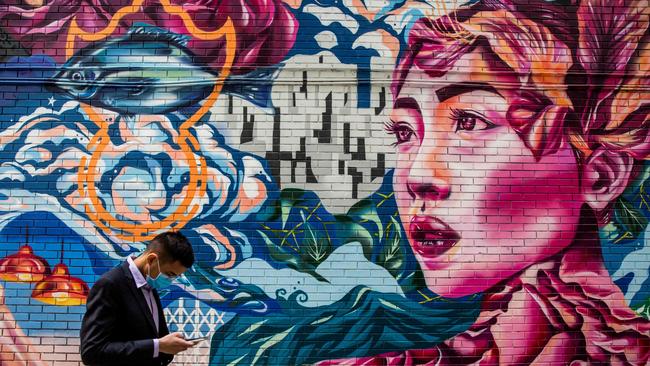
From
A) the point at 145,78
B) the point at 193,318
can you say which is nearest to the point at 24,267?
the point at 193,318

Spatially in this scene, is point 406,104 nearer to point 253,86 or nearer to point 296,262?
point 253,86

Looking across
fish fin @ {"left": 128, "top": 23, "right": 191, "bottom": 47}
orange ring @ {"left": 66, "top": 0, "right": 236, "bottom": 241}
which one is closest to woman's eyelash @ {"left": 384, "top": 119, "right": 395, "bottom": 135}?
orange ring @ {"left": 66, "top": 0, "right": 236, "bottom": 241}

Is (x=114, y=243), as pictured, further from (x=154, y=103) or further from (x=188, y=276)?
(x=154, y=103)

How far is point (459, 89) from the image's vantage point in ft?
21.0

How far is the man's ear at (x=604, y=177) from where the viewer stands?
6.38 meters

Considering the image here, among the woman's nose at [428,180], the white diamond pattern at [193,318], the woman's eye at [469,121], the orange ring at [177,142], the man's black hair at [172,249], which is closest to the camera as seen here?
the man's black hair at [172,249]

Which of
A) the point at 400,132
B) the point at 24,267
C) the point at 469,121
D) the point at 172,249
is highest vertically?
the point at 469,121

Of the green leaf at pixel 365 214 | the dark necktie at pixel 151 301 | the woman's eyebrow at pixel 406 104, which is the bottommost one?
the dark necktie at pixel 151 301

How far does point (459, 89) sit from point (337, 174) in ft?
4.70

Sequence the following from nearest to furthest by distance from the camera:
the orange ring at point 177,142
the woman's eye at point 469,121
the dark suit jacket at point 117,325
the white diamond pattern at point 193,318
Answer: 1. the dark suit jacket at point 117,325
2. the white diamond pattern at point 193,318
3. the orange ring at point 177,142
4. the woman's eye at point 469,121

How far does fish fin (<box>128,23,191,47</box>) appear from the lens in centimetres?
639

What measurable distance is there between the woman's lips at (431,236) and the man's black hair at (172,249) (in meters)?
3.04

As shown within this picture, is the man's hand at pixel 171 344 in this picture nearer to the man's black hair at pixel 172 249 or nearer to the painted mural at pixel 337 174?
the man's black hair at pixel 172 249

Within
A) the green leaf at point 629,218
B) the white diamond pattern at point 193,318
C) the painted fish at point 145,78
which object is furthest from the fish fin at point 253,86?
the green leaf at point 629,218
